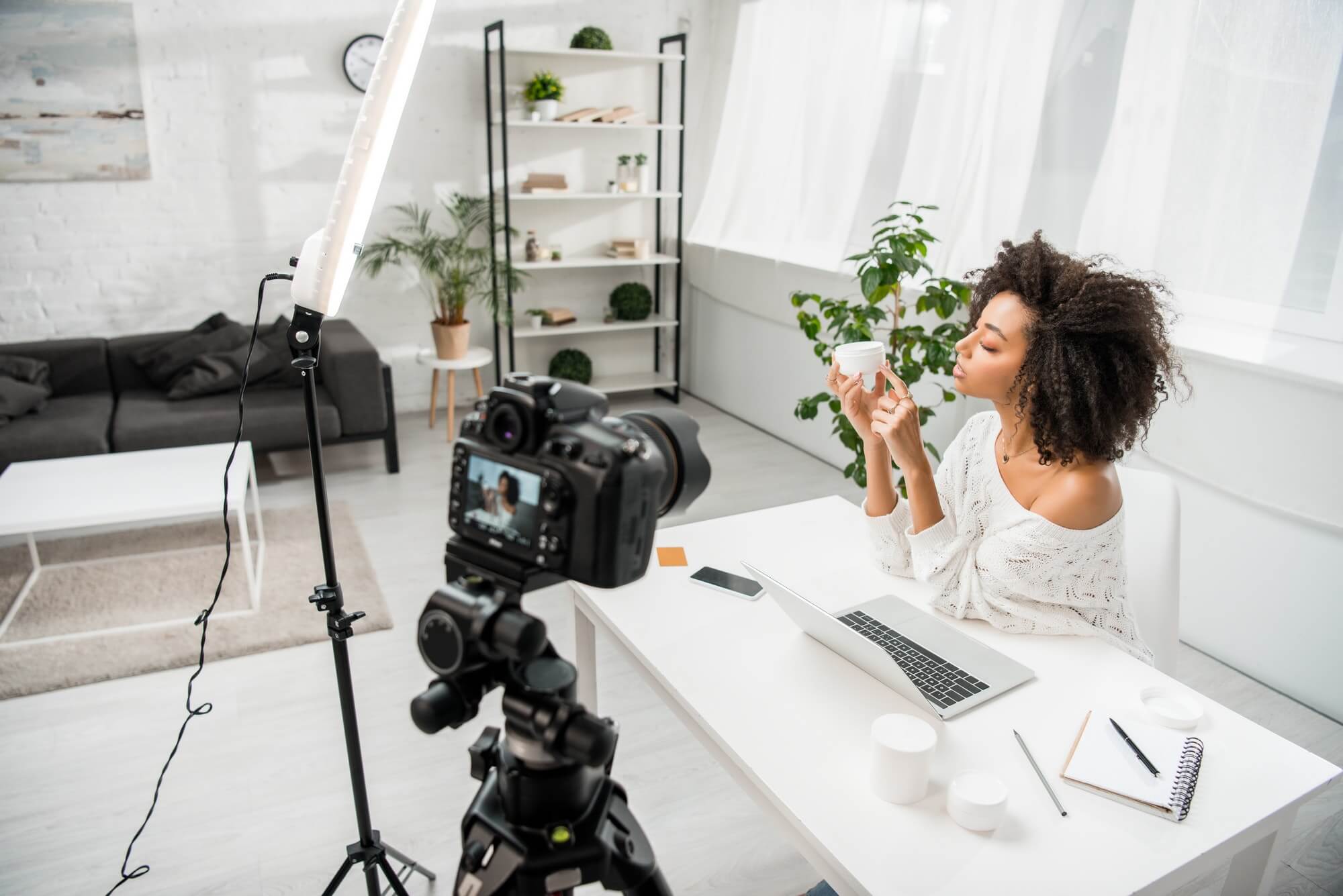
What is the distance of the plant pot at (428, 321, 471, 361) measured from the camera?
169 inches

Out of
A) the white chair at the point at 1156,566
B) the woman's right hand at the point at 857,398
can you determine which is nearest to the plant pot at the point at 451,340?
the woman's right hand at the point at 857,398

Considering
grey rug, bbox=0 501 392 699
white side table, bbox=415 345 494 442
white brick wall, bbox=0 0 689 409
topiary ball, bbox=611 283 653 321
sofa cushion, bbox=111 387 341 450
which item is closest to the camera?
grey rug, bbox=0 501 392 699

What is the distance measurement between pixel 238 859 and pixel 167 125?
11.4 feet

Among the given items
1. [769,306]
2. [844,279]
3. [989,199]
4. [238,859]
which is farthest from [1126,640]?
[769,306]

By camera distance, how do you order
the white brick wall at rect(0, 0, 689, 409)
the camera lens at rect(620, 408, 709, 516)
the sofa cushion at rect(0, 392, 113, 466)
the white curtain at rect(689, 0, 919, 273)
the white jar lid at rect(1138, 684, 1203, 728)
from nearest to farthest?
the camera lens at rect(620, 408, 709, 516) < the white jar lid at rect(1138, 684, 1203, 728) < the sofa cushion at rect(0, 392, 113, 466) < the white curtain at rect(689, 0, 919, 273) < the white brick wall at rect(0, 0, 689, 409)

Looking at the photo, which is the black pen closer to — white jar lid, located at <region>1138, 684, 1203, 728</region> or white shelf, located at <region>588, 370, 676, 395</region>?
white jar lid, located at <region>1138, 684, 1203, 728</region>

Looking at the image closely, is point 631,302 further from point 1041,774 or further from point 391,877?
point 1041,774

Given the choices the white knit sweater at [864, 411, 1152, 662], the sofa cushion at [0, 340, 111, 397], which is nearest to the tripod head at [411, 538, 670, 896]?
the white knit sweater at [864, 411, 1152, 662]

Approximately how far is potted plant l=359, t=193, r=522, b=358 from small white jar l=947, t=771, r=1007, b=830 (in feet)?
11.9

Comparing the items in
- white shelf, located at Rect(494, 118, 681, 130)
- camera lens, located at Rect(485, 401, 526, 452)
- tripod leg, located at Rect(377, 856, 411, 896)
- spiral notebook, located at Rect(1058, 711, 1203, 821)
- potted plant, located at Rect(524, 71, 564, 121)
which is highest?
potted plant, located at Rect(524, 71, 564, 121)

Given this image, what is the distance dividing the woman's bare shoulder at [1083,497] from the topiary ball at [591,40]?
147 inches

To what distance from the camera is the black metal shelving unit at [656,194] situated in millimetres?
4348

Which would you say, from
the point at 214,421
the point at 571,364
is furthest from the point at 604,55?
the point at 214,421

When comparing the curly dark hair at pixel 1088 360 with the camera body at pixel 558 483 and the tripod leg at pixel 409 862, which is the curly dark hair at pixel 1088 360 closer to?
the camera body at pixel 558 483
